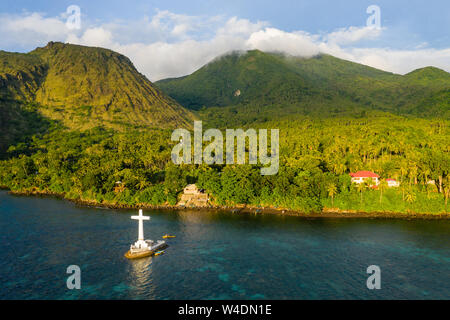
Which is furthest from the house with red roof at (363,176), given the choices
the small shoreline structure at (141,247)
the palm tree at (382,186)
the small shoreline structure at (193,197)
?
the small shoreline structure at (141,247)

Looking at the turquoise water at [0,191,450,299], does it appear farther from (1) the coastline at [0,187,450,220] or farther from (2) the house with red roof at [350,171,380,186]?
(2) the house with red roof at [350,171,380,186]

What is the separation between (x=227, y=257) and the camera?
178 ft

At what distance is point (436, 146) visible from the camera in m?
107

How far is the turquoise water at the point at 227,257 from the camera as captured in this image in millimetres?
42781

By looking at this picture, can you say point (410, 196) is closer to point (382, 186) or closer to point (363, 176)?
point (382, 186)

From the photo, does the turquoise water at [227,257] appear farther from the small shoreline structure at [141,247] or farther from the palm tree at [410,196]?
the palm tree at [410,196]

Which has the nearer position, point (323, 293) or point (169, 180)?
point (323, 293)

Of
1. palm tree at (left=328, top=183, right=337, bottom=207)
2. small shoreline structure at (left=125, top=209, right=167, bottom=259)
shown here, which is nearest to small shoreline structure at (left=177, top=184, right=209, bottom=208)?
small shoreline structure at (left=125, top=209, right=167, bottom=259)

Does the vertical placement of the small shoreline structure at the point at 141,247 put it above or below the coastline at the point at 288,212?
below

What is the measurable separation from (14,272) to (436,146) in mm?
125098

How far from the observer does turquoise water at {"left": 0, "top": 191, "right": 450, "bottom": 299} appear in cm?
4278
